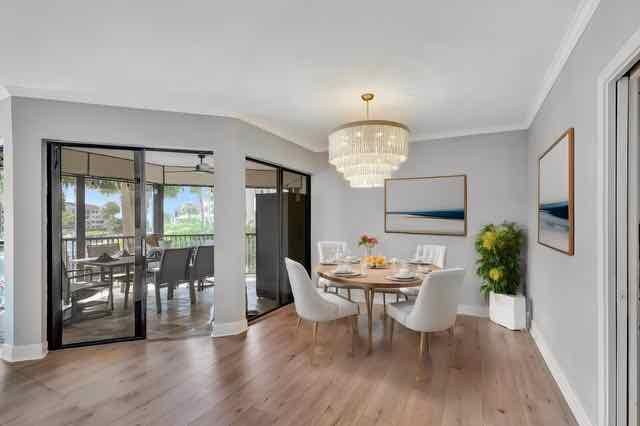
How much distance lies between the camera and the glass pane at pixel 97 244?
130 inches

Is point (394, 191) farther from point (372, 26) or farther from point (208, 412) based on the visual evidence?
point (208, 412)

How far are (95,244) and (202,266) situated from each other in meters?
1.21

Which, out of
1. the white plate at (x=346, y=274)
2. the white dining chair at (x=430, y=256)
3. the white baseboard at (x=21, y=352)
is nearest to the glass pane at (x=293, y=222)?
the white plate at (x=346, y=274)

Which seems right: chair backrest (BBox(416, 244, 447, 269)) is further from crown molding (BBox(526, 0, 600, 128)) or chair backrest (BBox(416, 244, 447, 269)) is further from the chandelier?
crown molding (BBox(526, 0, 600, 128))

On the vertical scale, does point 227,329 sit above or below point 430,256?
below

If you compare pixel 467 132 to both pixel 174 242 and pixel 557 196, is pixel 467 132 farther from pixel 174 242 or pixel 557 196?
pixel 174 242

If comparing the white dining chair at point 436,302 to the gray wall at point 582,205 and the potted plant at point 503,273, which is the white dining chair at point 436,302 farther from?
the potted plant at point 503,273

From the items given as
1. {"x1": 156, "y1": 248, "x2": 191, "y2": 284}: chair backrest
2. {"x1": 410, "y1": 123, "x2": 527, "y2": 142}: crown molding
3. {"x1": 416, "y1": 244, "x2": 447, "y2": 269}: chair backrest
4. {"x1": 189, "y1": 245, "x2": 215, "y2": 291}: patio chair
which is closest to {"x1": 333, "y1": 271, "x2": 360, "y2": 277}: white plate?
Result: {"x1": 416, "y1": 244, "x2": 447, "y2": 269}: chair backrest

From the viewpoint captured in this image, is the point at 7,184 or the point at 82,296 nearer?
the point at 7,184

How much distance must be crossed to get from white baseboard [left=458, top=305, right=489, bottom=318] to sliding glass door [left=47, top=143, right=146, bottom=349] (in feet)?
13.1

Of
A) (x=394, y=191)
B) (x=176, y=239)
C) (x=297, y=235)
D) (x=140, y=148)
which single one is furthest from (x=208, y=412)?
(x=394, y=191)

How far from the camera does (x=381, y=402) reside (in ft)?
7.44

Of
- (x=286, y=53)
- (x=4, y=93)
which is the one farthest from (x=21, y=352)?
(x=286, y=53)

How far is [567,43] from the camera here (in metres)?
2.16
